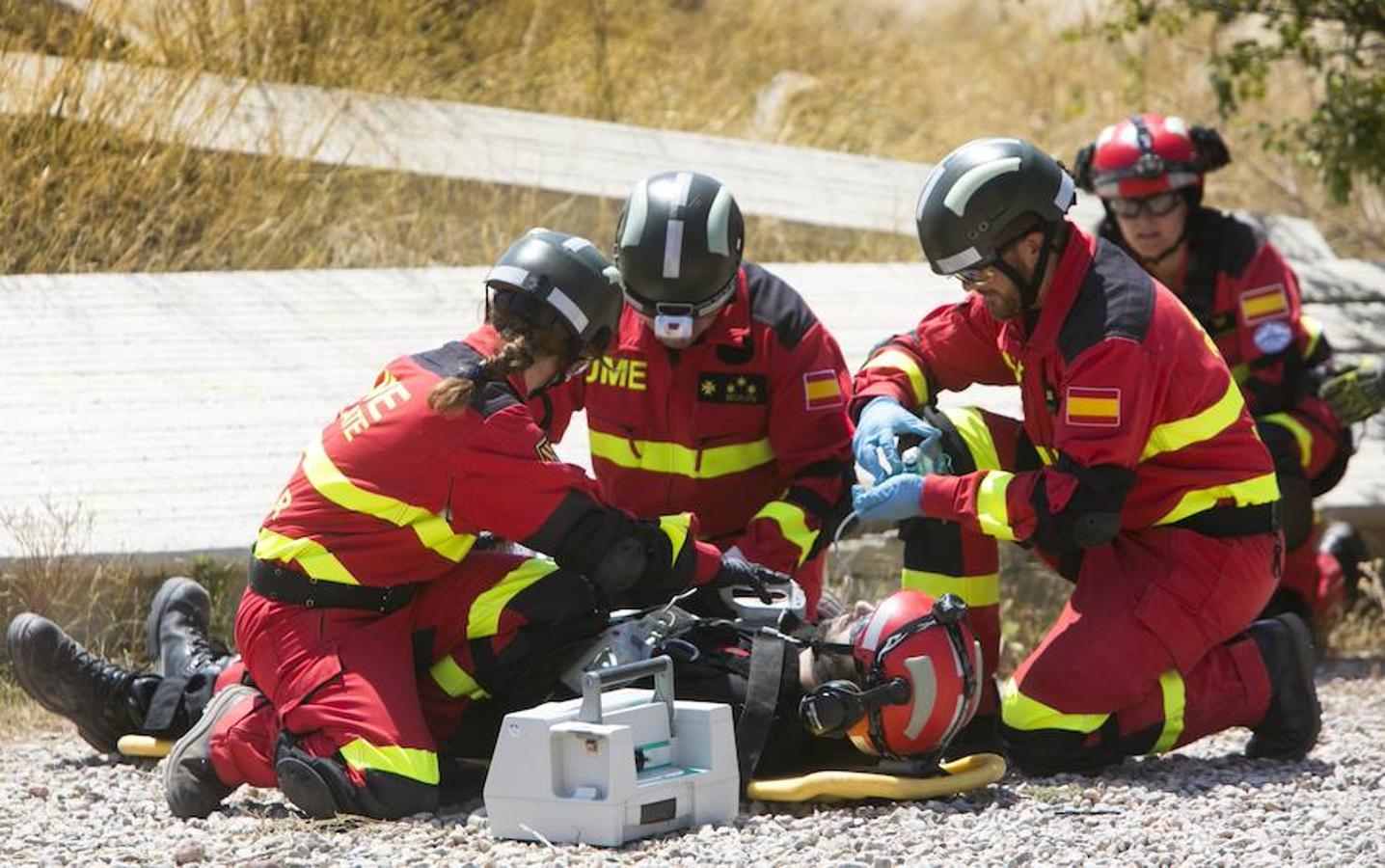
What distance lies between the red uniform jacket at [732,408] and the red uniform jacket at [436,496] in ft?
3.30

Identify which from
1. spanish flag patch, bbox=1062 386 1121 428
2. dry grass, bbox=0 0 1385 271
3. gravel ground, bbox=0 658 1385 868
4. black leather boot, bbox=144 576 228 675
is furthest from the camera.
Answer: dry grass, bbox=0 0 1385 271

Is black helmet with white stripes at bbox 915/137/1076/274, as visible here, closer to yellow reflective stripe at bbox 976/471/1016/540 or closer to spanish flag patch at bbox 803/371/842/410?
yellow reflective stripe at bbox 976/471/1016/540

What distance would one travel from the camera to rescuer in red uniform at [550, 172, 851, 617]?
586 centimetres

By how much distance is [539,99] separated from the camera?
1112cm

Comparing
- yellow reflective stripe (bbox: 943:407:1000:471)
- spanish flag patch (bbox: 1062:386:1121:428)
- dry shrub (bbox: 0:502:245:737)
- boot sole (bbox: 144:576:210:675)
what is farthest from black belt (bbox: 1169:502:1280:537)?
dry shrub (bbox: 0:502:245:737)

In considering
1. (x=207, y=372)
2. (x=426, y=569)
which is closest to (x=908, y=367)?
(x=426, y=569)

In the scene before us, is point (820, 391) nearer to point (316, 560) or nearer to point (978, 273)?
point (978, 273)

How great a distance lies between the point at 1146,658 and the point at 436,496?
1.98m

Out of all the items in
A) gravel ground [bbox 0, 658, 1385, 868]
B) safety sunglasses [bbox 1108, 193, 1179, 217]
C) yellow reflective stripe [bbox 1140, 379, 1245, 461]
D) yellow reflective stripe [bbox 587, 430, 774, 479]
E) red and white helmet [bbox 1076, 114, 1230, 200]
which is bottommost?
gravel ground [bbox 0, 658, 1385, 868]

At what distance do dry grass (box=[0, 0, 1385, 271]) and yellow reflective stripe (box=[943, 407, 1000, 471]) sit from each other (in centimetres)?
376

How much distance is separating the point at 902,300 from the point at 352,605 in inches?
168

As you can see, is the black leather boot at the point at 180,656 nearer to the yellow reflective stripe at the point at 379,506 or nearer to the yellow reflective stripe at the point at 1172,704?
the yellow reflective stripe at the point at 379,506

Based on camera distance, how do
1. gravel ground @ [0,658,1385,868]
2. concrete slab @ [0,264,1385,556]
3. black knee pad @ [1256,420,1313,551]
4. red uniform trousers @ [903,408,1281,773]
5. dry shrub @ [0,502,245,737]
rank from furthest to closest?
black knee pad @ [1256,420,1313,551] < concrete slab @ [0,264,1385,556] < dry shrub @ [0,502,245,737] < red uniform trousers @ [903,408,1281,773] < gravel ground @ [0,658,1385,868]

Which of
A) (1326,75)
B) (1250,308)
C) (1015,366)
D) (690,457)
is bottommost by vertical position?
(690,457)
